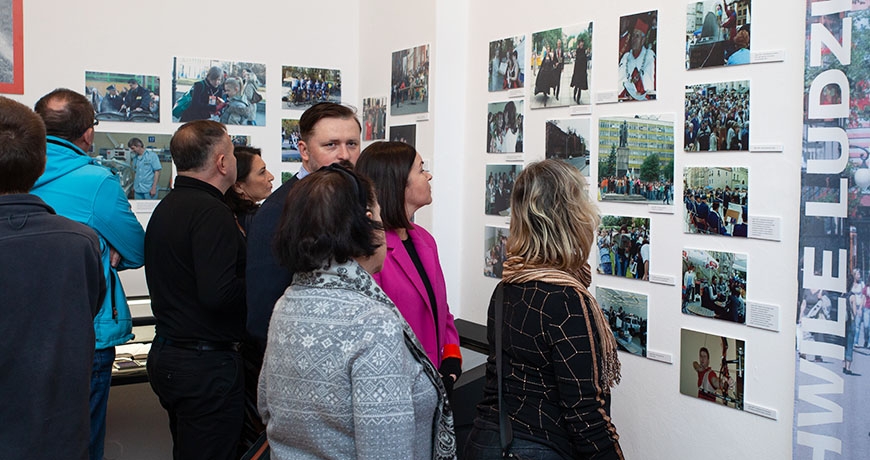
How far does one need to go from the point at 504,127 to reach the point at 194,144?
2.04 metres

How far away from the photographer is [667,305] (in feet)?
12.0

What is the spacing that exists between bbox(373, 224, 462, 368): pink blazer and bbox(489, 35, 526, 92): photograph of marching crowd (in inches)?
77.4

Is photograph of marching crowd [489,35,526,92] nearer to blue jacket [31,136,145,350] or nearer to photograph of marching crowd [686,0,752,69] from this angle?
photograph of marching crowd [686,0,752,69]

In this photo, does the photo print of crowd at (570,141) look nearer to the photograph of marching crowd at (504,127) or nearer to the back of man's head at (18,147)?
the photograph of marching crowd at (504,127)

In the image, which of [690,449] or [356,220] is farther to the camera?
[690,449]

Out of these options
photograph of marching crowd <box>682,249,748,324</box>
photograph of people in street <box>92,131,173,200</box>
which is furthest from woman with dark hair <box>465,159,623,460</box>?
photograph of people in street <box>92,131,173,200</box>

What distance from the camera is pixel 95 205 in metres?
3.22

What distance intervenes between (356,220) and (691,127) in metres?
2.26

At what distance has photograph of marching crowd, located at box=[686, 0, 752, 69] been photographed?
3291 millimetres

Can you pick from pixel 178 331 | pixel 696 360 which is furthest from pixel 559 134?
pixel 178 331

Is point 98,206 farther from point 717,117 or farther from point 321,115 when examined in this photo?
point 717,117

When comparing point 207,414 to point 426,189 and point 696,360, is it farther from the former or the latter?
point 696,360

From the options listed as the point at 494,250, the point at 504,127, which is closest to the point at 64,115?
the point at 504,127

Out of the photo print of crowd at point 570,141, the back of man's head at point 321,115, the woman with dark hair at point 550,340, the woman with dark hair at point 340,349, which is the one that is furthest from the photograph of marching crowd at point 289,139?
the woman with dark hair at point 340,349
